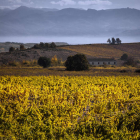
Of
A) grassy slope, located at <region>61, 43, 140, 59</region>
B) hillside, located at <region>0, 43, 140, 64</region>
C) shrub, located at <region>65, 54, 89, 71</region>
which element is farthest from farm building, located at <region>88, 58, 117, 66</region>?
shrub, located at <region>65, 54, 89, 71</region>

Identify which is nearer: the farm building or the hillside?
the farm building

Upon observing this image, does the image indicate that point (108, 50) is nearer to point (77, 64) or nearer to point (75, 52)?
point (75, 52)

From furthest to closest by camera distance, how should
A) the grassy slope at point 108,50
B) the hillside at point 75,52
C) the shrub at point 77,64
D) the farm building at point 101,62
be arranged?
the grassy slope at point 108,50 → the hillside at point 75,52 → the farm building at point 101,62 → the shrub at point 77,64

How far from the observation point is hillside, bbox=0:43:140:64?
90.4 metres

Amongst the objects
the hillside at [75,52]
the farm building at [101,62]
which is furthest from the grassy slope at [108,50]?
the farm building at [101,62]

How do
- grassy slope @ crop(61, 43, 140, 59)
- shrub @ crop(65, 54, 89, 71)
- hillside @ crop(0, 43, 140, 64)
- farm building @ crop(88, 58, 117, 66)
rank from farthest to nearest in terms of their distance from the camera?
grassy slope @ crop(61, 43, 140, 59), hillside @ crop(0, 43, 140, 64), farm building @ crop(88, 58, 117, 66), shrub @ crop(65, 54, 89, 71)

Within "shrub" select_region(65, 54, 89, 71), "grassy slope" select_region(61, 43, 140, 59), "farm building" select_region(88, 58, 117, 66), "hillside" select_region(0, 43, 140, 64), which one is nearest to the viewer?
"shrub" select_region(65, 54, 89, 71)

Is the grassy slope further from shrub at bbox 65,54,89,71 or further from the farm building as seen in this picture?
shrub at bbox 65,54,89,71

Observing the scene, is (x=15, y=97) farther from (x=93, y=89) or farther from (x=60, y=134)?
(x=60, y=134)

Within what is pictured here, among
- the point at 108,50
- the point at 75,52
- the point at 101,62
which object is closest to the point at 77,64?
the point at 101,62

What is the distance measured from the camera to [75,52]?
107m

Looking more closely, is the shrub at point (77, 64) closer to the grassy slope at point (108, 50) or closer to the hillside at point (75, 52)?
the hillside at point (75, 52)

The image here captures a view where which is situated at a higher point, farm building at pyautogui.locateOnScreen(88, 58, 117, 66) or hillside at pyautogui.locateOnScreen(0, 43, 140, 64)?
hillside at pyautogui.locateOnScreen(0, 43, 140, 64)

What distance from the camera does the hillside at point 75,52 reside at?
297ft
